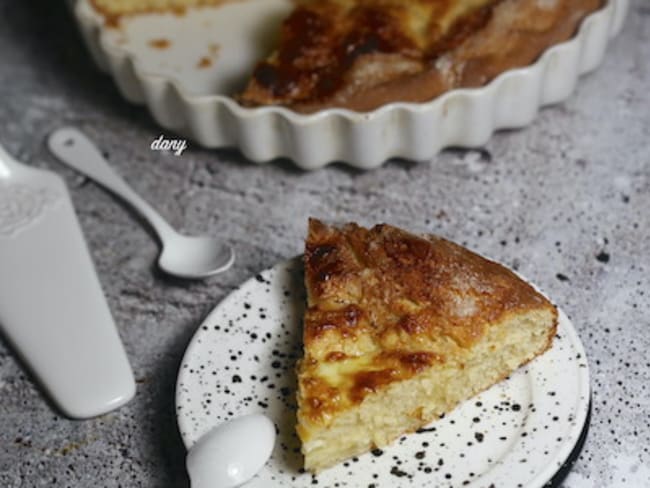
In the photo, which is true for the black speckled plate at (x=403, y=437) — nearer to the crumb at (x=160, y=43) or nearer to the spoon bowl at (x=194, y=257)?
the spoon bowl at (x=194, y=257)

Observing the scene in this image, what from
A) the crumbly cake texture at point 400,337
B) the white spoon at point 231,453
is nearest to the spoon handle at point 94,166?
the crumbly cake texture at point 400,337

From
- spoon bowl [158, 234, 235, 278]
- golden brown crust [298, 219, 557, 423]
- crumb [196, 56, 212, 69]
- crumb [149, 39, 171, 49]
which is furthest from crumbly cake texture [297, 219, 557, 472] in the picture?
crumb [149, 39, 171, 49]

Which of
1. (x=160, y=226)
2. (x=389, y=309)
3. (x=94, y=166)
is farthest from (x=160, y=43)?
(x=389, y=309)

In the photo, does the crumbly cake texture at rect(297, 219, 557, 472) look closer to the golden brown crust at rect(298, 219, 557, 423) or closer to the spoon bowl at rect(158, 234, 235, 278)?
the golden brown crust at rect(298, 219, 557, 423)

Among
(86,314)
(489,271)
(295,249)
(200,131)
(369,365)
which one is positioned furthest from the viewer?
(200,131)

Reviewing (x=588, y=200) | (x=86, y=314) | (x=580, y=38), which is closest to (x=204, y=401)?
(x=86, y=314)

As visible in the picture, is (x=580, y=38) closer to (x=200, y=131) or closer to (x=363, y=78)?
(x=363, y=78)
